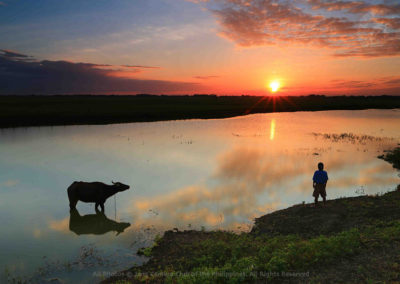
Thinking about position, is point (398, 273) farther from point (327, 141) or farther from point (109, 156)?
point (327, 141)

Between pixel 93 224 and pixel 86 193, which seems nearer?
pixel 93 224

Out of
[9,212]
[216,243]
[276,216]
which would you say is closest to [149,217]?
[216,243]

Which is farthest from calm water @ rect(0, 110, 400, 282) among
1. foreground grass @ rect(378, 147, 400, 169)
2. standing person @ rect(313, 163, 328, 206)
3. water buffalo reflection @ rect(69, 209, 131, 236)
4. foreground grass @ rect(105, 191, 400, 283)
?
standing person @ rect(313, 163, 328, 206)

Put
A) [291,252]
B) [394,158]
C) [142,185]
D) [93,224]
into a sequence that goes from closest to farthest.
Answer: [291,252], [93,224], [142,185], [394,158]

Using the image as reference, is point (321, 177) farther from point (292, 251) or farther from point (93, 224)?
point (93, 224)

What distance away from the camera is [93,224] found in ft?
43.0

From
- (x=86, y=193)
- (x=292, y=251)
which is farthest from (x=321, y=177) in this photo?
(x=86, y=193)

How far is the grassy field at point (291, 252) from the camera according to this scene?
7180 mm

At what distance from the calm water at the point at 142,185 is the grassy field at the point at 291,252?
1.28 metres

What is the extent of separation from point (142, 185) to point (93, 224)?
5.16 metres

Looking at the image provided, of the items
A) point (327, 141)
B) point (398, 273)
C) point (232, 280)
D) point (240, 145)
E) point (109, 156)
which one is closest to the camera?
point (398, 273)

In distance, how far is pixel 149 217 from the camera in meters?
13.5

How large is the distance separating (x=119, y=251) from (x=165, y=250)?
1.77 metres

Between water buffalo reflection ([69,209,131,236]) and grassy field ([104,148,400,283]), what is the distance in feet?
8.44
